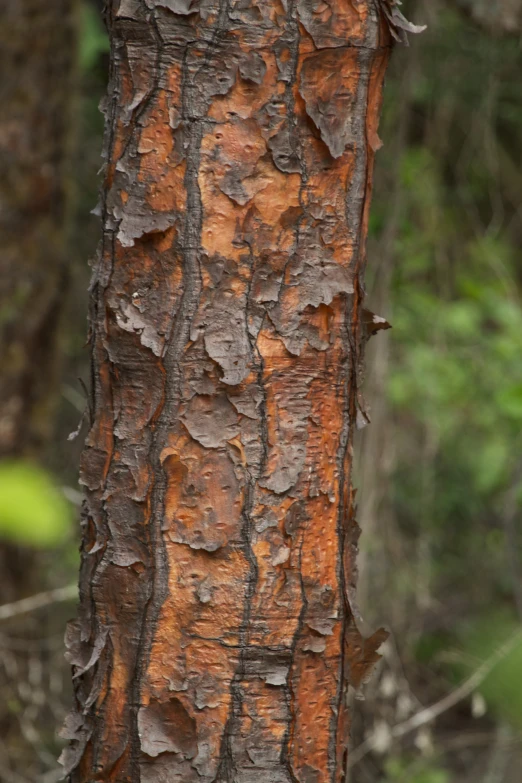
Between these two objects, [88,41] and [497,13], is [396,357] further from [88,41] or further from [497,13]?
[88,41]

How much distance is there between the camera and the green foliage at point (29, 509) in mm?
798

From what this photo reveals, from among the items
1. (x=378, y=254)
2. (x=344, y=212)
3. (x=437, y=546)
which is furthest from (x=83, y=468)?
(x=437, y=546)

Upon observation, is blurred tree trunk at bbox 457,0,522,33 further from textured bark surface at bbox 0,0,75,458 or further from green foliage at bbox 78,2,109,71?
textured bark surface at bbox 0,0,75,458

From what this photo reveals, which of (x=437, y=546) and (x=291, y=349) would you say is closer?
(x=291, y=349)

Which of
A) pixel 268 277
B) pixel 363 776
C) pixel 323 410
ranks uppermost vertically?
pixel 268 277

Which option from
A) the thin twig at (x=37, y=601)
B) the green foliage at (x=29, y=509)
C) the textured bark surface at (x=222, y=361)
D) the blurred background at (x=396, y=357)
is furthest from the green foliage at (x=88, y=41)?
the green foliage at (x=29, y=509)

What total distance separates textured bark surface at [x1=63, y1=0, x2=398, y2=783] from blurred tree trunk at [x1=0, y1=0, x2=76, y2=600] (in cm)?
223

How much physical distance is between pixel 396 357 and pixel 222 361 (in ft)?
10.7

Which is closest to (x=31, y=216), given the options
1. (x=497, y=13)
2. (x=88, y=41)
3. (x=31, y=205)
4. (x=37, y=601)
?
(x=31, y=205)

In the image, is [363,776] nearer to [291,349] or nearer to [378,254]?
[378,254]

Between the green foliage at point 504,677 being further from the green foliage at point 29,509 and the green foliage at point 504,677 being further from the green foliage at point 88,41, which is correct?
the green foliage at point 88,41

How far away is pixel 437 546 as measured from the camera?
5.30 meters

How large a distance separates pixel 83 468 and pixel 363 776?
10.3ft

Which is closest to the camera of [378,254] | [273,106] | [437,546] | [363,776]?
[273,106]
